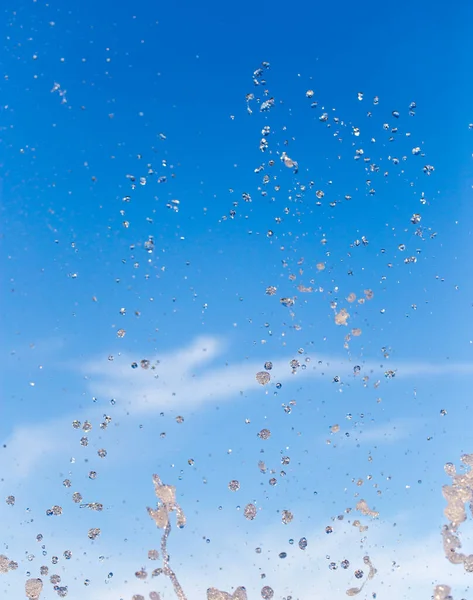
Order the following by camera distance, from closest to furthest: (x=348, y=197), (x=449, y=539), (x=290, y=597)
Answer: (x=348, y=197) → (x=290, y=597) → (x=449, y=539)

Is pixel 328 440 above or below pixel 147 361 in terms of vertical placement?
below

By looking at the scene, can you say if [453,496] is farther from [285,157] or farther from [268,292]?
[285,157]

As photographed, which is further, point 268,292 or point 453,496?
point 453,496

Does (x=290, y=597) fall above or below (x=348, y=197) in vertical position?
below

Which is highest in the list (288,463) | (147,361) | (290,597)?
(147,361)

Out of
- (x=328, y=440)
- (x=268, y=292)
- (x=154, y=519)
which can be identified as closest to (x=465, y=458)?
(x=328, y=440)

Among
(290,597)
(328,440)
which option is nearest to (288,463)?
(328,440)

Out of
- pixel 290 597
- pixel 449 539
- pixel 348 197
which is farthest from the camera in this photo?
pixel 449 539

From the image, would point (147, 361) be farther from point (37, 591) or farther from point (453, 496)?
point (453, 496)

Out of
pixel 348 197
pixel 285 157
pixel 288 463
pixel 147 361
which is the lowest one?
pixel 288 463
